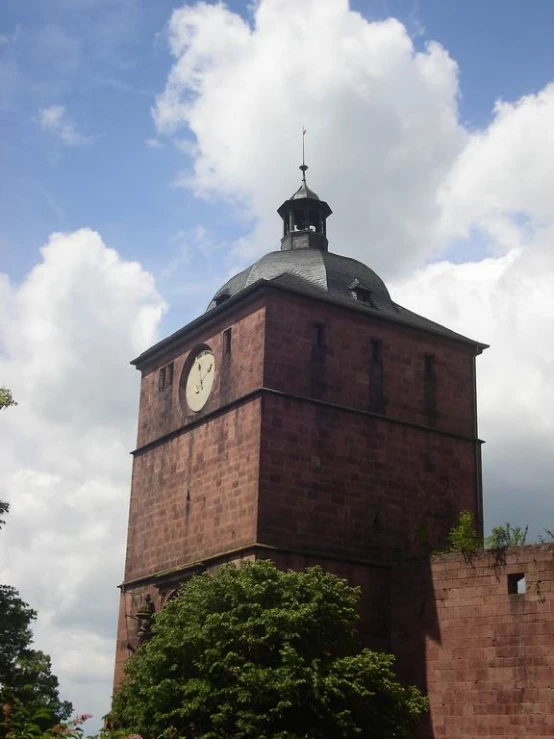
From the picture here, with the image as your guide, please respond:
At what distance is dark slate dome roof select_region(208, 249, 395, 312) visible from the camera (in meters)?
31.4

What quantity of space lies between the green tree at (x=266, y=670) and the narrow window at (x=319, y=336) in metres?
7.99

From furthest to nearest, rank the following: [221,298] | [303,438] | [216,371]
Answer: [221,298], [216,371], [303,438]

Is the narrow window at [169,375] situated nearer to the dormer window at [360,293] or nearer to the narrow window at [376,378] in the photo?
the dormer window at [360,293]

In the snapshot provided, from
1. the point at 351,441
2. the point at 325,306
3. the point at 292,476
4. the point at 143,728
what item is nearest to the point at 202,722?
the point at 143,728

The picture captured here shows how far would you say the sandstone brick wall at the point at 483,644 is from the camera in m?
23.0

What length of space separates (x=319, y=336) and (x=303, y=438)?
129 inches

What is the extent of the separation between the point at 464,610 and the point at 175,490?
9769 mm

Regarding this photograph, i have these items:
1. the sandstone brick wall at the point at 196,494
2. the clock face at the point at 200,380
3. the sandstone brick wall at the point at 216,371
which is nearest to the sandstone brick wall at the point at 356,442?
the sandstone brick wall at the point at 216,371

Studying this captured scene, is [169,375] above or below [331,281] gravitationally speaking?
below

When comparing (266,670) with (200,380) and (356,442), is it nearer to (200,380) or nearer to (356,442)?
(356,442)

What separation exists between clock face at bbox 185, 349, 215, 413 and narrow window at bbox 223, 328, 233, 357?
0.71 metres

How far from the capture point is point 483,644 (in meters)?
24.1

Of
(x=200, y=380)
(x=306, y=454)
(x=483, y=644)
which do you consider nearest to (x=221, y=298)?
(x=200, y=380)

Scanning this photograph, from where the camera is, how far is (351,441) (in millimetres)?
29109
